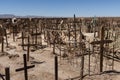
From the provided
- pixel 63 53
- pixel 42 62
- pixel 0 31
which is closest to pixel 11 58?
pixel 42 62

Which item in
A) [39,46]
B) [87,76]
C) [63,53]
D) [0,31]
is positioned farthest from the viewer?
[0,31]

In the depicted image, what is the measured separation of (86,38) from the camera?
23844mm

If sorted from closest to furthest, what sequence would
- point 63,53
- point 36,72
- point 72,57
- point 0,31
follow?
point 36,72 < point 72,57 < point 63,53 < point 0,31

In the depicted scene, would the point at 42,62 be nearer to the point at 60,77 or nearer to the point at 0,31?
the point at 60,77

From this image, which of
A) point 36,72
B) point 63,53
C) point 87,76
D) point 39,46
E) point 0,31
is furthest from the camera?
point 0,31

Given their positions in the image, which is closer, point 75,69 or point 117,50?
point 75,69

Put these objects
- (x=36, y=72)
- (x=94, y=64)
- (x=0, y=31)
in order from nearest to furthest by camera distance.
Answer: (x=36, y=72) → (x=94, y=64) → (x=0, y=31)

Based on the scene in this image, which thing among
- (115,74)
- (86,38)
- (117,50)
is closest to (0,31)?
(86,38)

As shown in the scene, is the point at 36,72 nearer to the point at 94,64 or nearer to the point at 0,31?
the point at 94,64

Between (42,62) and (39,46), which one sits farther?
(39,46)

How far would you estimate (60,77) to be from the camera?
42.8 feet

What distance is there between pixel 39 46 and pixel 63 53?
4.78 meters

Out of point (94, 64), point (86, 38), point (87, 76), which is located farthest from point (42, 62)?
point (86, 38)

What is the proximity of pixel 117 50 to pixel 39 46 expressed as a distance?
7.49 m
